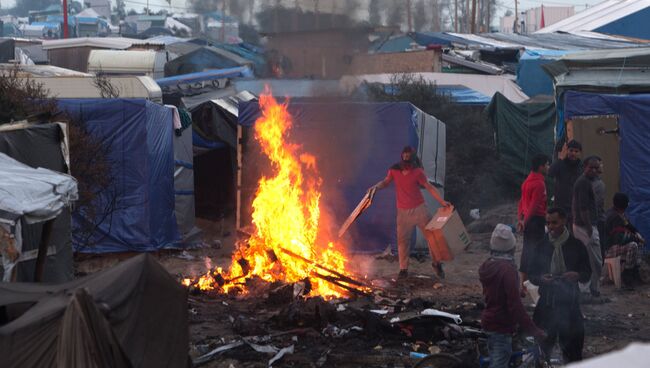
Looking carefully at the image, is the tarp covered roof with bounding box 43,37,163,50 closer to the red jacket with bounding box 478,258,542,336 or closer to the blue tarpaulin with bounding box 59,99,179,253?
the blue tarpaulin with bounding box 59,99,179,253

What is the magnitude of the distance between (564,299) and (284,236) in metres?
6.24

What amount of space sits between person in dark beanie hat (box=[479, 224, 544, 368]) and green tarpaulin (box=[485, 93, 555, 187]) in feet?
49.0

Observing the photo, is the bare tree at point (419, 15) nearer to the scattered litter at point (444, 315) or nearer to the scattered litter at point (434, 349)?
the scattered litter at point (444, 315)

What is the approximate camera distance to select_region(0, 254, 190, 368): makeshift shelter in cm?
557

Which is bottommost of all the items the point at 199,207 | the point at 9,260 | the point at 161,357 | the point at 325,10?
the point at 199,207

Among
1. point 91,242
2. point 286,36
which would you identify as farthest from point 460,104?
point 91,242

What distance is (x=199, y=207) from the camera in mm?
19328

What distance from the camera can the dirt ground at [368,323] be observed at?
28.2 feet

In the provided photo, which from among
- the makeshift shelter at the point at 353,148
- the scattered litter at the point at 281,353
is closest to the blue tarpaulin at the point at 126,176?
the makeshift shelter at the point at 353,148

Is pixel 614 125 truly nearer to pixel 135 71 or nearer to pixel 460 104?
pixel 460 104

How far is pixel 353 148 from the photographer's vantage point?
15570 mm

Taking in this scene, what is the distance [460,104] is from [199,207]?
28.1ft

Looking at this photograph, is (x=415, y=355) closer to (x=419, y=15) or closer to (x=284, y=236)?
(x=284, y=236)

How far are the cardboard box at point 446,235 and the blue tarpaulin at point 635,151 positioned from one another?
3.39 m
